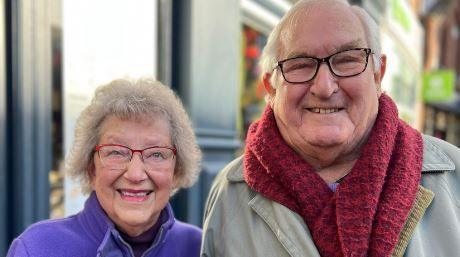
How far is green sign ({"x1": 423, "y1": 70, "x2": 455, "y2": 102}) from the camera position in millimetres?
14023

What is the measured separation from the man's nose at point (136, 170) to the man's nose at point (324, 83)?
0.68 meters

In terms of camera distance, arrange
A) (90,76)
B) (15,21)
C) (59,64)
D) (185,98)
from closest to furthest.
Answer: (15,21) < (59,64) < (90,76) < (185,98)

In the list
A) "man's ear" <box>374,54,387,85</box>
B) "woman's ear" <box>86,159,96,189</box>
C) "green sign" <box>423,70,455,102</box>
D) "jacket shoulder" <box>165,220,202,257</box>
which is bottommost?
"jacket shoulder" <box>165,220,202,257</box>

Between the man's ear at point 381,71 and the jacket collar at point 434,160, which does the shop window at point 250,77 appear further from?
the jacket collar at point 434,160

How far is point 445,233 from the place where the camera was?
5.11 ft

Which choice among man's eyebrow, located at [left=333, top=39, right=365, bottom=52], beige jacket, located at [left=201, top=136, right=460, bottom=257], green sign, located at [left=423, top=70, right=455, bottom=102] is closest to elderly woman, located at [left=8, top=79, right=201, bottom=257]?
beige jacket, located at [left=201, top=136, right=460, bottom=257]

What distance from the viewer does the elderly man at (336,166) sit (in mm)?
1569

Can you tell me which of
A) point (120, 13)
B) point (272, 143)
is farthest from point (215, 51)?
point (272, 143)

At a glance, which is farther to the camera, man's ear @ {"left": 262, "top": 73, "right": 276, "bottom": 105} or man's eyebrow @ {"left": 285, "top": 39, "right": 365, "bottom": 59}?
man's ear @ {"left": 262, "top": 73, "right": 276, "bottom": 105}

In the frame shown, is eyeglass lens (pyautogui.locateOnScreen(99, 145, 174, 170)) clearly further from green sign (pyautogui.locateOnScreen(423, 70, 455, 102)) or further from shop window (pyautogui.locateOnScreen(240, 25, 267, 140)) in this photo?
green sign (pyautogui.locateOnScreen(423, 70, 455, 102))

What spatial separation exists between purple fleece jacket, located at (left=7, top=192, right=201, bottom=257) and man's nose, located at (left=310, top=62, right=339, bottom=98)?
791 millimetres

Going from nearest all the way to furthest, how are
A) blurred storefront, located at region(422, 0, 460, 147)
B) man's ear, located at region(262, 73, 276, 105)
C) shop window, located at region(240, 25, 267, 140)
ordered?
man's ear, located at region(262, 73, 276, 105), shop window, located at region(240, 25, 267, 140), blurred storefront, located at region(422, 0, 460, 147)

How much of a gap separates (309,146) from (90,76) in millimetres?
1786

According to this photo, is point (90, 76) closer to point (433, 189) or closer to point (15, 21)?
point (15, 21)
